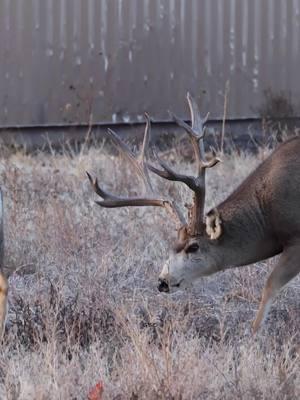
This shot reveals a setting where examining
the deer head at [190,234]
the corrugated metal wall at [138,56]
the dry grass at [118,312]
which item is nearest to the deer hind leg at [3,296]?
the dry grass at [118,312]

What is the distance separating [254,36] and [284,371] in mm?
12037

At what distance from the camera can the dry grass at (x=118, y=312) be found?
659 centimetres

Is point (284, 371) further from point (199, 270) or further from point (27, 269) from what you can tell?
point (27, 269)

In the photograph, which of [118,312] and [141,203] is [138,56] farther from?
[118,312]

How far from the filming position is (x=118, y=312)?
7.66 meters

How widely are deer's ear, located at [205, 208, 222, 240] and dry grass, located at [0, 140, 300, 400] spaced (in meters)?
0.54

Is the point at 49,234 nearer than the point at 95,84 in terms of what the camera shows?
Yes

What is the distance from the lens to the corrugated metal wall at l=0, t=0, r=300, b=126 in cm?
1755

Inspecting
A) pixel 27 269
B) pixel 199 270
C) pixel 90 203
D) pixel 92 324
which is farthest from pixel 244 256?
pixel 90 203

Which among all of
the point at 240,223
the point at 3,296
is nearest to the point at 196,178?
the point at 240,223

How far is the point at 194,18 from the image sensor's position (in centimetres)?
1809

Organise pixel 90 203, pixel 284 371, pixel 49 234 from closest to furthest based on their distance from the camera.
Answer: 1. pixel 284 371
2. pixel 49 234
3. pixel 90 203

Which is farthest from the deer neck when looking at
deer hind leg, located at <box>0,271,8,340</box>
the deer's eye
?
deer hind leg, located at <box>0,271,8,340</box>

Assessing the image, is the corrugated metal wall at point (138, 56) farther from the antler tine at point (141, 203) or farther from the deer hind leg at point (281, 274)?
the deer hind leg at point (281, 274)
